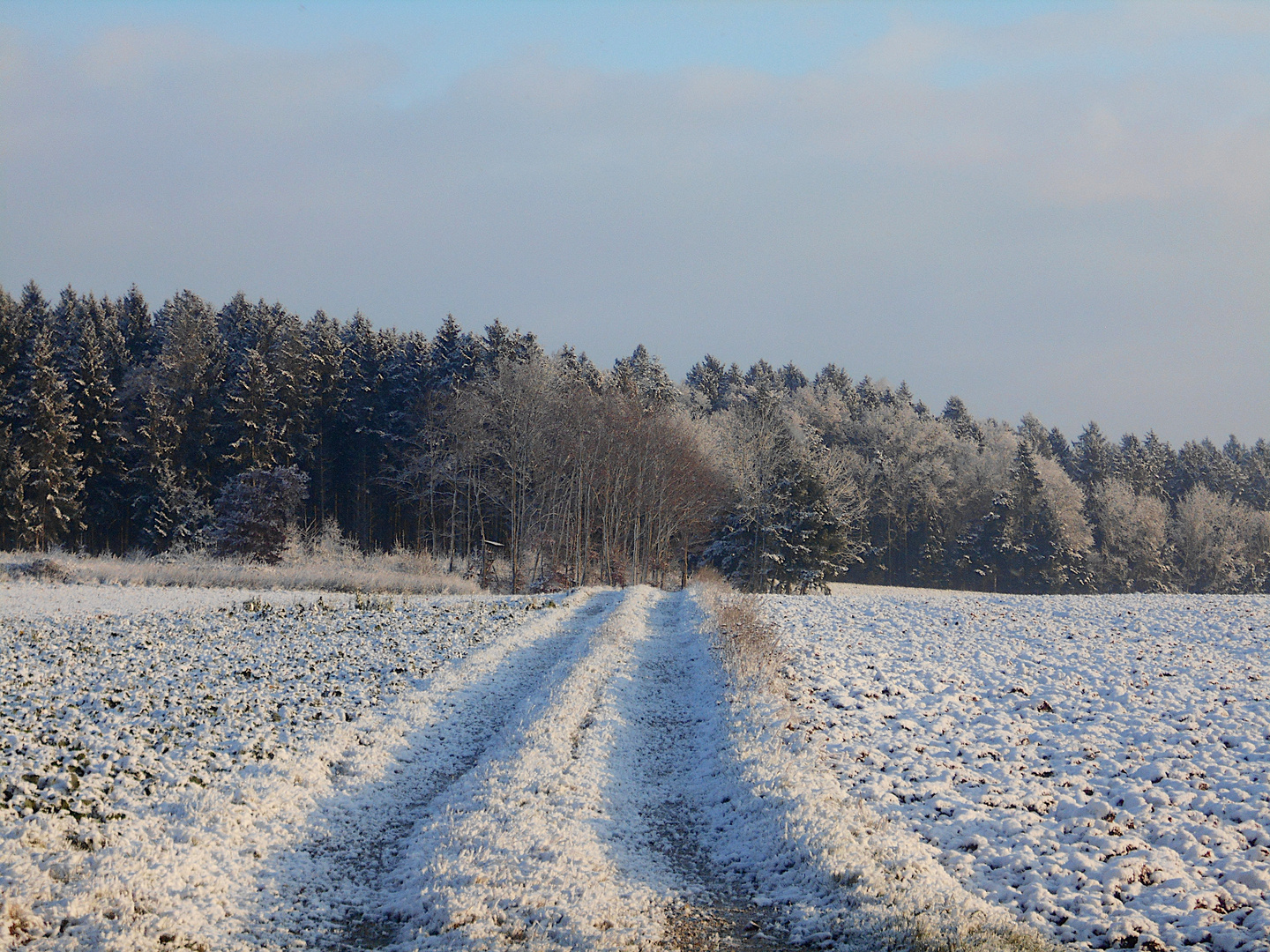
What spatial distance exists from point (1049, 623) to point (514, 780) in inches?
820

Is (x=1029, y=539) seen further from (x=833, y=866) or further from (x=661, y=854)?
(x=661, y=854)

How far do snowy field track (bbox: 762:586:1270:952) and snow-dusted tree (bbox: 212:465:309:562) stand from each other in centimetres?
3448

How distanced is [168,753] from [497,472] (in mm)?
39863

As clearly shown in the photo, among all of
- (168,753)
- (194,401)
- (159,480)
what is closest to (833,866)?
(168,753)

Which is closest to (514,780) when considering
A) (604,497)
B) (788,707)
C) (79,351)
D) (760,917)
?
(760,917)

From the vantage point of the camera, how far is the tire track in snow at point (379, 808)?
6.38 meters

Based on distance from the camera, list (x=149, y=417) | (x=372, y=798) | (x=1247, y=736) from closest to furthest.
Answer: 1. (x=372, y=798)
2. (x=1247, y=736)
3. (x=149, y=417)

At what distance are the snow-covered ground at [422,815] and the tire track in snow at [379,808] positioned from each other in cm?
3

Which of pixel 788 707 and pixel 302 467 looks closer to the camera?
pixel 788 707

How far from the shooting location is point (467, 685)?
14.6 meters

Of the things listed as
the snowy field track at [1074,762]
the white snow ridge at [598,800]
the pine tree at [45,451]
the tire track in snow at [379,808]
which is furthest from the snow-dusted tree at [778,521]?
→ the pine tree at [45,451]

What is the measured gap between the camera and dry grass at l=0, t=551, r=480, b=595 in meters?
29.3

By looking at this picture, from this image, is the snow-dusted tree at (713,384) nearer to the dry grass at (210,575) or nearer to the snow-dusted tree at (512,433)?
the snow-dusted tree at (512,433)

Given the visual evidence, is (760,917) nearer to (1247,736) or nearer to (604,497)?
(1247,736)
